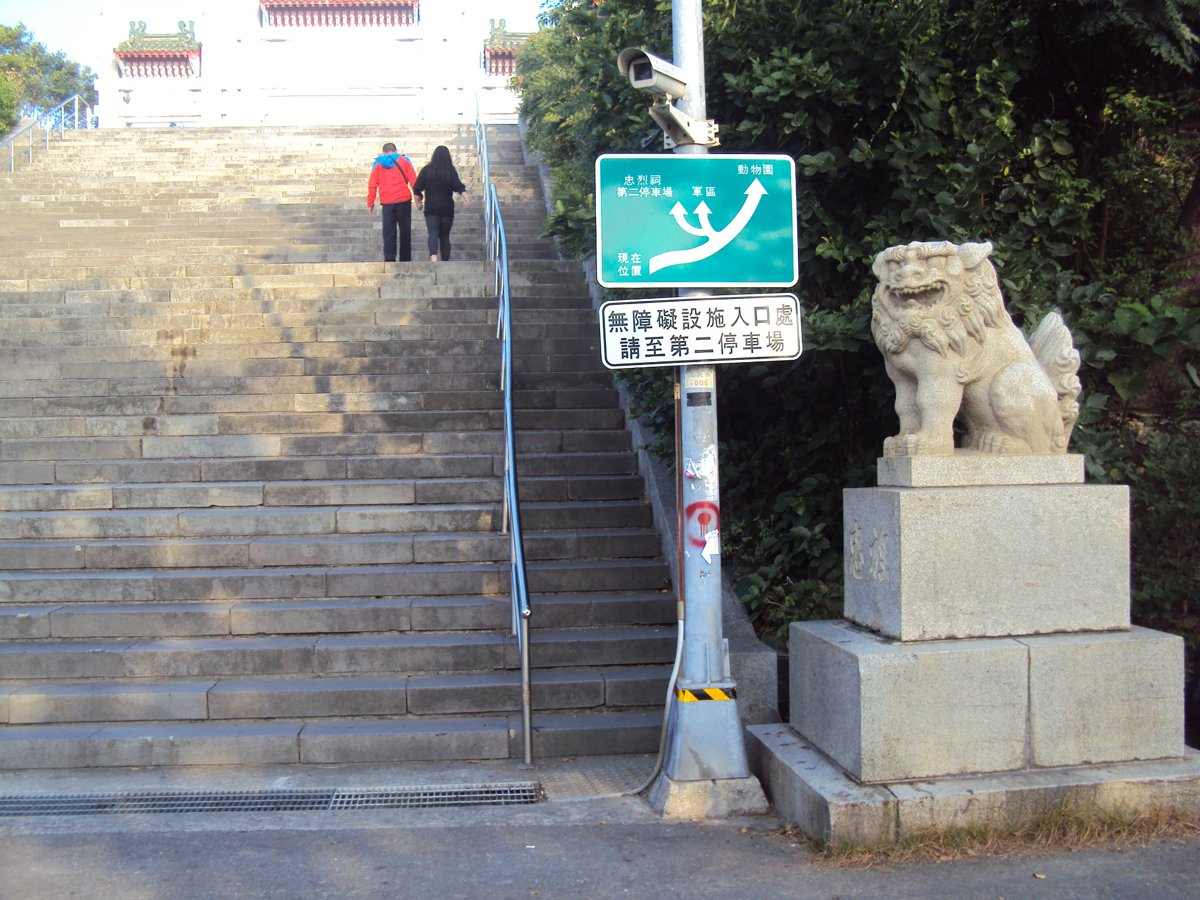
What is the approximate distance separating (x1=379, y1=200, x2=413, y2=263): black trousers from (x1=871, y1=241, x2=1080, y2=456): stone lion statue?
803 cm

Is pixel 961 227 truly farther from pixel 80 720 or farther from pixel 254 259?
pixel 254 259

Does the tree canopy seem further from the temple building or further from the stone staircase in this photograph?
the stone staircase

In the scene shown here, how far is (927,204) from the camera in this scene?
6027 millimetres

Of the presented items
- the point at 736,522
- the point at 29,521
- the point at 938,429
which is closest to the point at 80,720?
the point at 29,521

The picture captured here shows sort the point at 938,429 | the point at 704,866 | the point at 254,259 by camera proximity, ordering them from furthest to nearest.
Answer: the point at 254,259 → the point at 938,429 → the point at 704,866

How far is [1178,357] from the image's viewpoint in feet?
21.4

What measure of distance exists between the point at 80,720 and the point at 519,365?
4604mm

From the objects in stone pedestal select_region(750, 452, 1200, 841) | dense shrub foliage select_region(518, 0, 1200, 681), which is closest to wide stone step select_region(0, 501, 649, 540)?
dense shrub foliage select_region(518, 0, 1200, 681)

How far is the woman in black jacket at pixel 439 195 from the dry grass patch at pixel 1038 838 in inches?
363

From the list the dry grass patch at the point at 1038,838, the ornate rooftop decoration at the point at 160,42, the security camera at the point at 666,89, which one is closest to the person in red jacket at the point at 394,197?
the security camera at the point at 666,89

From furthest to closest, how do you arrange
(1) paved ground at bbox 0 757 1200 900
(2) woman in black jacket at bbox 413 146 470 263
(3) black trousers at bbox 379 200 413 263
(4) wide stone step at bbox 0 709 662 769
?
(2) woman in black jacket at bbox 413 146 470 263
(3) black trousers at bbox 379 200 413 263
(4) wide stone step at bbox 0 709 662 769
(1) paved ground at bbox 0 757 1200 900

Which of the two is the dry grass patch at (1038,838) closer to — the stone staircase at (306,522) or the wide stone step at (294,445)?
the stone staircase at (306,522)

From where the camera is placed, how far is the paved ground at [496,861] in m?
3.91

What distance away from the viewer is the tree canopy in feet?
108
